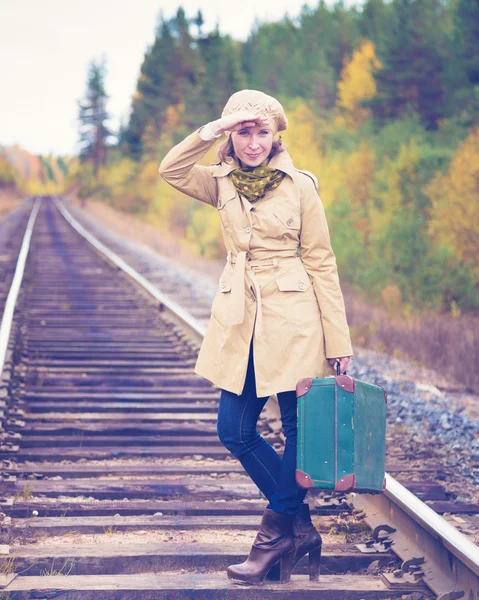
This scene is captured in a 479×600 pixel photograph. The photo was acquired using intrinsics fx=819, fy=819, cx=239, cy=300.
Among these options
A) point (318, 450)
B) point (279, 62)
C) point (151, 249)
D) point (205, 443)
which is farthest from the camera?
point (279, 62)

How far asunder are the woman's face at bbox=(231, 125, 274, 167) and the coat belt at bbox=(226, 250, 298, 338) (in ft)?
1.14

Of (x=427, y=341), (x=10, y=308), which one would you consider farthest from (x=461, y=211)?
(x=10, y=308)

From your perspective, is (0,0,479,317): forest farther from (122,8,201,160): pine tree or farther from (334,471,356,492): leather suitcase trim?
(334,471,356,492): leather suitcase trim

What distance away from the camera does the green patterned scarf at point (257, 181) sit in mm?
2963

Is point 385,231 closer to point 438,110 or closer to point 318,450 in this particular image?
point 438,110

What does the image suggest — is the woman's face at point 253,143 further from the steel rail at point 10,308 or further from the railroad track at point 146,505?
the steel rail at point 10,308

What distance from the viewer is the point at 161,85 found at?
56.0m

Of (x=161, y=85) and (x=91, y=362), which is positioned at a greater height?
(x=161, y=85)

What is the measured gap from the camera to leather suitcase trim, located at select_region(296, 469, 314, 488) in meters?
2.84

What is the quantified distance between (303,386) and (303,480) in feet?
1.08

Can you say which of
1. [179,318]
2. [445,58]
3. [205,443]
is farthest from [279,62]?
[205,443]

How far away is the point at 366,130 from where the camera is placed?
1532 inches

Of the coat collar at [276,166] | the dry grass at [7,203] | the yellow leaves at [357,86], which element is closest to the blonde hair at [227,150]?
the coat collar at [276,166]

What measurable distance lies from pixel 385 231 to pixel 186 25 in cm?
3603
